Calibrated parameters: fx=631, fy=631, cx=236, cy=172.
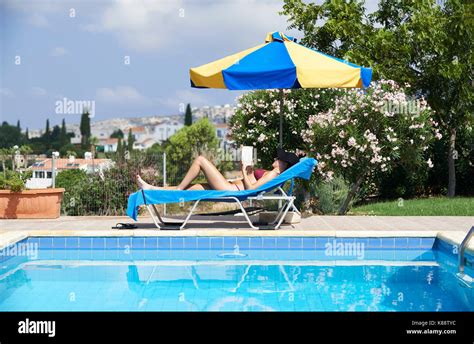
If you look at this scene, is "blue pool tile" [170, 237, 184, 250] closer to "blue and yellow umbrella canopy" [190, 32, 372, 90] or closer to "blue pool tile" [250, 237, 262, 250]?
"blue pool tile" [250, 237, 262, 250]

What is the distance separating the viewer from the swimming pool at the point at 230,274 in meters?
5.16

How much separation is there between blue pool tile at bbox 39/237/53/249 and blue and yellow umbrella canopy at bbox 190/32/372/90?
2693 mm

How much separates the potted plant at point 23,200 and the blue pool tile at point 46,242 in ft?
6.21

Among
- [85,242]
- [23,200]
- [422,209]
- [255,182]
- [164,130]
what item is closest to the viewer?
[85,242]

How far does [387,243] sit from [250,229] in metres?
1.66

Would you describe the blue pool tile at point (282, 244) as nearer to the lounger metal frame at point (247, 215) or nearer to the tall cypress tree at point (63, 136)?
the lounger metal frame at point (247, 215)

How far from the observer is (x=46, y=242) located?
7473mm

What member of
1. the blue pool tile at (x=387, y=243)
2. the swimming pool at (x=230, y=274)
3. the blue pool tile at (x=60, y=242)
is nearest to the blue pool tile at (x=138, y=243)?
the swimming pool at (x=230, y=274)

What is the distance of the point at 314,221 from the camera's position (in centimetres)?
894

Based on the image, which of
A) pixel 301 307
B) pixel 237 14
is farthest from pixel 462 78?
pixel 301 307

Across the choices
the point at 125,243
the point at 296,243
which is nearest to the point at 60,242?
the point at 125,243

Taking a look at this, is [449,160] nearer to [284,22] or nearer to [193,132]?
[284,22]

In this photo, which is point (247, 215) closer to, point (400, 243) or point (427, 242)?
point (400, 243)
